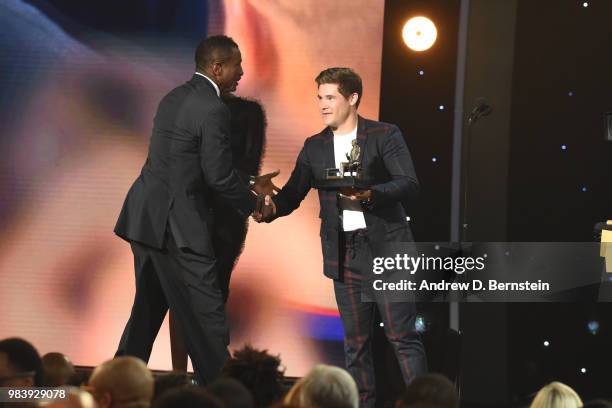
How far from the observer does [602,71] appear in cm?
584

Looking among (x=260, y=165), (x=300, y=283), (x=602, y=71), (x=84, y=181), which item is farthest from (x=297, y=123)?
(x=602, y=71)

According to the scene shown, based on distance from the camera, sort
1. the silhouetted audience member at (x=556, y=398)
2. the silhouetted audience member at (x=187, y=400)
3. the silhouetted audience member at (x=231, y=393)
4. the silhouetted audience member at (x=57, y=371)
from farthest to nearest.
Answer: the silhouetted audience member at (x=57, y=371) → the silhouetted audience member at (x=556, y=398) → the silhouetted audience member at (x=231, y=393) → the silhouetted audience member at (x=187, y=400)

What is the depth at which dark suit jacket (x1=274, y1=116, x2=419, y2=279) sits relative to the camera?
5.07 m

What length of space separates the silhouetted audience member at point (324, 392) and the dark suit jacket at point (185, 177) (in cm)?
175

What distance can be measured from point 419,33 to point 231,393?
3.19 meters

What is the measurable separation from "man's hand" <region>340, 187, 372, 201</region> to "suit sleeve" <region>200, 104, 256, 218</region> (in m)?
0.53

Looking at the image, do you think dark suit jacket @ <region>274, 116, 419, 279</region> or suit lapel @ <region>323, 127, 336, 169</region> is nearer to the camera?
dark suit jacket @ <region>274, 116, 419, 279</region>

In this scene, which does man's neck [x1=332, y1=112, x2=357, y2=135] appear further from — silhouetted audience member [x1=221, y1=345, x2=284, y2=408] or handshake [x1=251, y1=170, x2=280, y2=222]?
silhouetted audience member [x1=221, y1=345, x2=284, y2=408]

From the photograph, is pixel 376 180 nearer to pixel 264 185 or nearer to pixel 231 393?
pixel 264 185

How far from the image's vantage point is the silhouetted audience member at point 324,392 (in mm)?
3232

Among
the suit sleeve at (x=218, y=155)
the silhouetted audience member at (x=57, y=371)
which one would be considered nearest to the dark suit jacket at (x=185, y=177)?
the suit sleeve at (x=218, y=155)

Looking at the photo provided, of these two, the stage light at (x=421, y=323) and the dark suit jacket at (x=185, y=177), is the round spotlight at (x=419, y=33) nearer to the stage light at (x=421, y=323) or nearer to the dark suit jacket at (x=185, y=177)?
the dark suit jacket at (x=185, y=177)

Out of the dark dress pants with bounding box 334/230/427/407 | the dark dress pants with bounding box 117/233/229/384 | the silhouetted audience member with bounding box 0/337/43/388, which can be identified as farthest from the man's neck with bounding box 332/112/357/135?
the silhouetted audience member with bounding box 0/337/43/388

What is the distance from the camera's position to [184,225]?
194 inches
